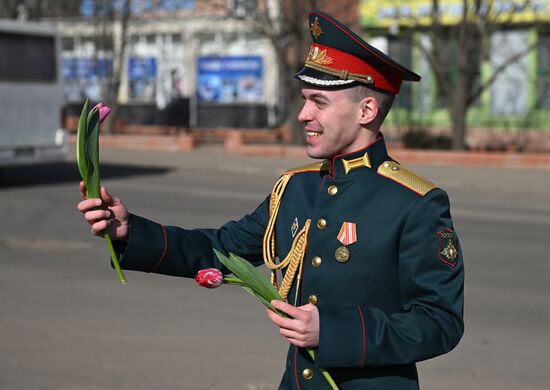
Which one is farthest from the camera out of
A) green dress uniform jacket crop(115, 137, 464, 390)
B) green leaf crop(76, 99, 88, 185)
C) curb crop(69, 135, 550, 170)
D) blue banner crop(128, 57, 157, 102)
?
blue banner crop(128, 57, 157, 102)

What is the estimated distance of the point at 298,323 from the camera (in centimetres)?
223

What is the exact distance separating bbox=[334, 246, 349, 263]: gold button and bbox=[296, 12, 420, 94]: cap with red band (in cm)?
42

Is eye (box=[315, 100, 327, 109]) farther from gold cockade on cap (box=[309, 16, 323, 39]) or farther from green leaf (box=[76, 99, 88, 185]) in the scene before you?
green leaf (box=[76, 99, 88, 185])

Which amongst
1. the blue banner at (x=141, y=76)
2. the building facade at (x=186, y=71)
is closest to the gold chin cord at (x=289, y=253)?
the building facade at (x=186, y=71)

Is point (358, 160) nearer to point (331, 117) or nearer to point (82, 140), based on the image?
point (331, 117)

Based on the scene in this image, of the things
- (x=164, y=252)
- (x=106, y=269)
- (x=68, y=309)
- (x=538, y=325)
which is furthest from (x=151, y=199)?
(x=164, y=252)

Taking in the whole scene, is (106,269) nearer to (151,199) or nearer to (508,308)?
(508,308)

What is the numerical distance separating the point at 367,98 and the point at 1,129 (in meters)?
13.7

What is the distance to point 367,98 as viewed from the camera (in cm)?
254

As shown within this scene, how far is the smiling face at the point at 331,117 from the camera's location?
100 inches

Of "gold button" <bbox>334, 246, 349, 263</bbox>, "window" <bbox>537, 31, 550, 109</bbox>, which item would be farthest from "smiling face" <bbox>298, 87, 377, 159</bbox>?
"window" <bbox>537, 31, 550, 109</bbox>

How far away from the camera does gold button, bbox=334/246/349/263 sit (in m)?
2.52

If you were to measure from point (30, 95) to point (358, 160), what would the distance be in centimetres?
1405

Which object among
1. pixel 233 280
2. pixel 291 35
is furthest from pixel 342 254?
pixel 291 35
